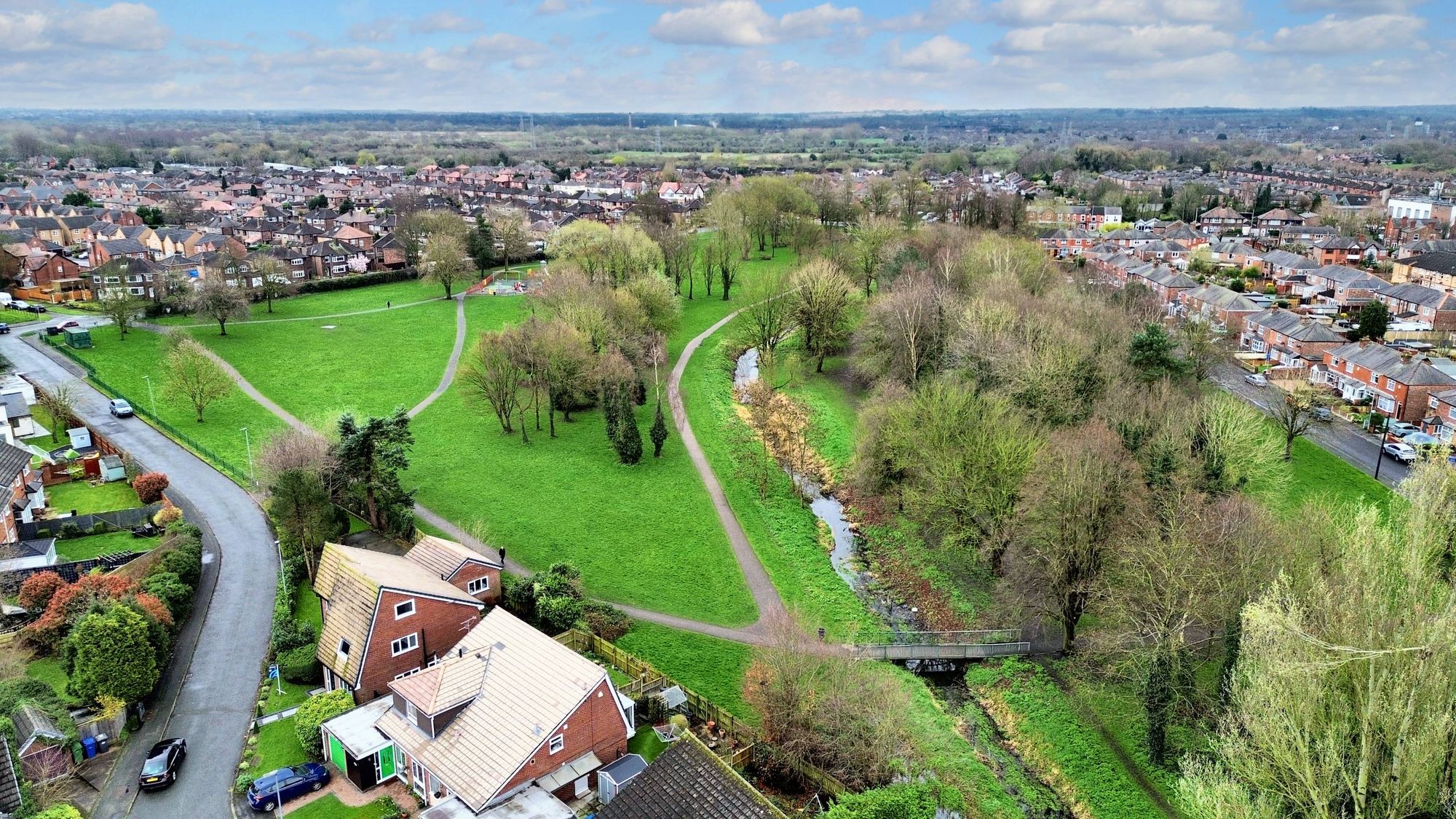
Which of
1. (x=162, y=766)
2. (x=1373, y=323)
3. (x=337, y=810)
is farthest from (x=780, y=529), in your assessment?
(x=1373, y=323)

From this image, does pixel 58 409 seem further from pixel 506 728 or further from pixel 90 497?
pixel 506 728

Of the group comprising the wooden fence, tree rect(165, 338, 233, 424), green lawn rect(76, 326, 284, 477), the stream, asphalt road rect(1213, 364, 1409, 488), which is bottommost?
the stream

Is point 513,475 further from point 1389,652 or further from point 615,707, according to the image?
point 1389,652

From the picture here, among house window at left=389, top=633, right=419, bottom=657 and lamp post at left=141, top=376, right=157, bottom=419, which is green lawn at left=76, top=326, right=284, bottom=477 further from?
house window at left=389, top=633, right=419, bottom=657

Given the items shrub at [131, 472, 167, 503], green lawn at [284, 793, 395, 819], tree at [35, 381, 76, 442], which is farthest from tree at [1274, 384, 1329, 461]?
tree at [35, 381, 76, 442]

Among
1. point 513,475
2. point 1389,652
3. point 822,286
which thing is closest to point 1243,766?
point 1389,652

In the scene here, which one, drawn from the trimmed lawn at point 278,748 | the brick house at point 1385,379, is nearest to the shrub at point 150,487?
the trimmed lawn at point 278,748
